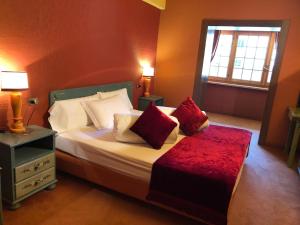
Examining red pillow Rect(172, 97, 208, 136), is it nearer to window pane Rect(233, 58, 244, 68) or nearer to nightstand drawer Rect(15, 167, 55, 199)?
nightstand drawer Rect(15, 167, 55, 199)

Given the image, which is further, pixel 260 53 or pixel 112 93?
pixel 260 53

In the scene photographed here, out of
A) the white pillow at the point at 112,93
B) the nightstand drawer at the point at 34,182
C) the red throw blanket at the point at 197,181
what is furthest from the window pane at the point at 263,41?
the nightstand drawer at the point at 34,182

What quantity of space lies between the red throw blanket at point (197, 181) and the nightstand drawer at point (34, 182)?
100cm

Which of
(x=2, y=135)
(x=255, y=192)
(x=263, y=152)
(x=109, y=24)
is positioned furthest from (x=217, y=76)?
(x=2, y=135)

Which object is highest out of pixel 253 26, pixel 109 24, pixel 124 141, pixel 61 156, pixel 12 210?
pixel 253 26

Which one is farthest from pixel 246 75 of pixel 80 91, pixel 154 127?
pixel 80 91

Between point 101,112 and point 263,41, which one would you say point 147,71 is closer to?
point 101,112

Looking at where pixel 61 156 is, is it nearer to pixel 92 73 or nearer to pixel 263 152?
pixel 92 73

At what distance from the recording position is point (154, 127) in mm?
2520

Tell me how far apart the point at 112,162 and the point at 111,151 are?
4.2 inches

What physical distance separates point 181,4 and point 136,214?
3839 mm

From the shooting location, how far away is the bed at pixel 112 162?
209 centimetres

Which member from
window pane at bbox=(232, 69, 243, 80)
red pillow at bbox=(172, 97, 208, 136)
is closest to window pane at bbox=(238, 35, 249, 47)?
window pane at bbox=(232, 69, 243, 80)

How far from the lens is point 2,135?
212 centimetres
